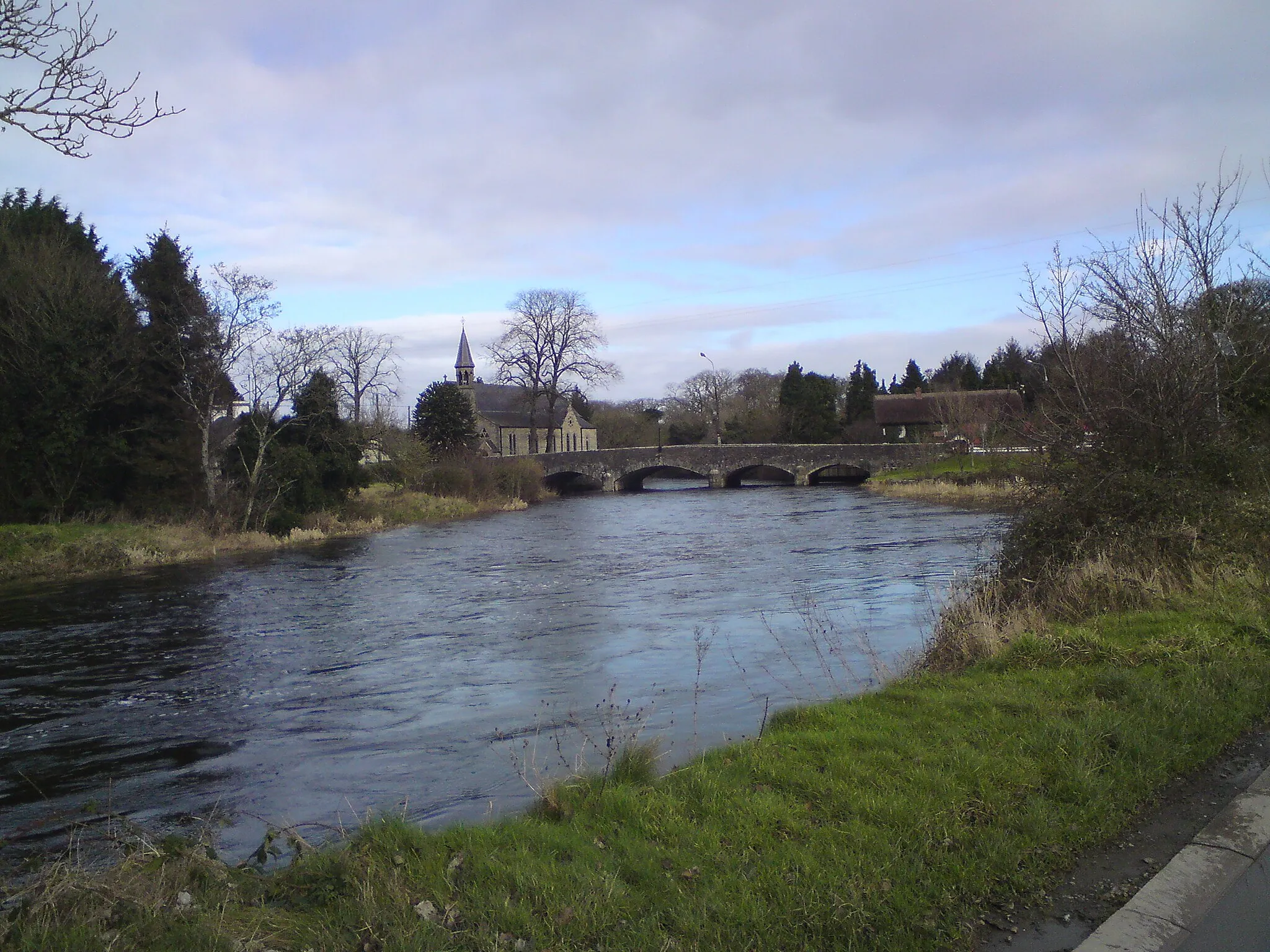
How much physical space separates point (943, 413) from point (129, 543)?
51.5 metres

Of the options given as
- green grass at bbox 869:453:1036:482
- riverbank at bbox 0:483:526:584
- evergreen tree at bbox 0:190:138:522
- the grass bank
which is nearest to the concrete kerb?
the grass bank

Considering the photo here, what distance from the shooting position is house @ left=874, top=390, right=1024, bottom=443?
172 feet

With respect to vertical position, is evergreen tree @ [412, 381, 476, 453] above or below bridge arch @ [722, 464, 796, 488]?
above

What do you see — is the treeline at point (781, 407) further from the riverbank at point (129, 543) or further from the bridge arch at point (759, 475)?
the riverbank at point (129, 543)

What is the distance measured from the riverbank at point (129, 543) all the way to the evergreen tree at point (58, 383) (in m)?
2.25

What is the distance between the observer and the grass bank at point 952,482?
1319 inches

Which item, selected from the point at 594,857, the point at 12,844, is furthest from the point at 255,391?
the point at 594,857

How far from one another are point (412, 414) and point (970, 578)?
180 feet

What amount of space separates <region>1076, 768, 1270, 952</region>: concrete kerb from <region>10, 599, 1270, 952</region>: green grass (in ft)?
1.21

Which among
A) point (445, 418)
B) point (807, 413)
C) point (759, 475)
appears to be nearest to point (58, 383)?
point (445, 418)

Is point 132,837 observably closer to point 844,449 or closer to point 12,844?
point 12,844

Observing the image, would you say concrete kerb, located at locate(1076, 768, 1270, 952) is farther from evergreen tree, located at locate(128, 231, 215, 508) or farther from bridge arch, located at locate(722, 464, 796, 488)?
bridge arch, located at locate(722, 464, 796, 488)

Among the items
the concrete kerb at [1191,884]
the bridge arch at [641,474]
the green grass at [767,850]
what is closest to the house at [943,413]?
the bridge arch at [641,474]

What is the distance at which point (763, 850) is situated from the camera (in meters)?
4.44
